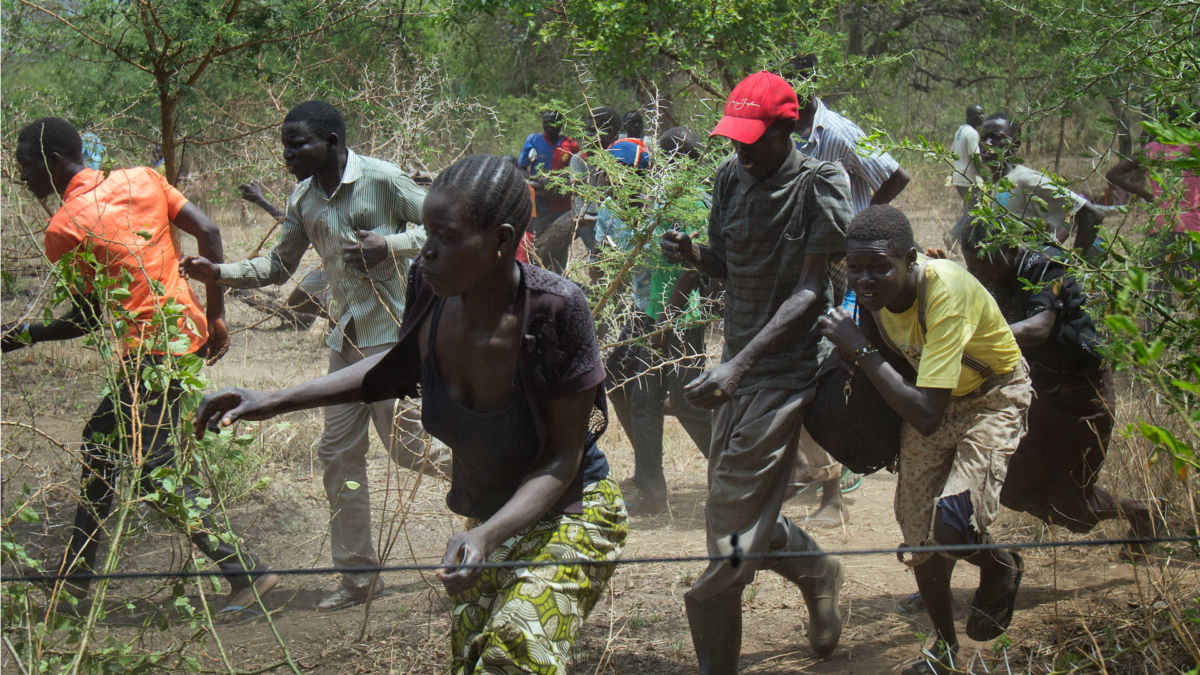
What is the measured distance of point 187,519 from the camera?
2.89 metres

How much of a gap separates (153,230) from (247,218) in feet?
31.7

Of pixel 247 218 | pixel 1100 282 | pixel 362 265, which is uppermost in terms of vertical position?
pixel 1100 282

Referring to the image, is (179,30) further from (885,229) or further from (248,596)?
(885,229)

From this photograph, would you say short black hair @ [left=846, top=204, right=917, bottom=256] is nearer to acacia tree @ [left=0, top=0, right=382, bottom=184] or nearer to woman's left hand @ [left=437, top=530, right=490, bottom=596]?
woman's left hand @ [left=437, top=530, right=490, bottom=596]

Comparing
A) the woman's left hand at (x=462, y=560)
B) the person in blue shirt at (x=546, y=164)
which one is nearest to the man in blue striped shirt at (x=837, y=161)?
the woman's left hand at (x=462, y=560)

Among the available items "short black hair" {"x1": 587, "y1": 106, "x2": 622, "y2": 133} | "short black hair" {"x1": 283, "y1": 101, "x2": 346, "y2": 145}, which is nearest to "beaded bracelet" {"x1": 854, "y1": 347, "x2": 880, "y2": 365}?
"short black hair" {"x1": 283, "y1": 101, "x2": 346, "y2": 145}

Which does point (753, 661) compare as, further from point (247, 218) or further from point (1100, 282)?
point (247, 218)

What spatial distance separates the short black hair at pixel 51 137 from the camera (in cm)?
414

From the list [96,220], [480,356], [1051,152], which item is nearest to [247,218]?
[96,220]

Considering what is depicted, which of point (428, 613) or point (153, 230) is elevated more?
point (153, 230)

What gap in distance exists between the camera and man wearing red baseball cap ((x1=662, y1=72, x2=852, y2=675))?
128 inches

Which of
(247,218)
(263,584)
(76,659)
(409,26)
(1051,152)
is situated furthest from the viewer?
(1051,152)

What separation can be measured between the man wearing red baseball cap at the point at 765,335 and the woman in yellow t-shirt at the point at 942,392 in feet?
0.71

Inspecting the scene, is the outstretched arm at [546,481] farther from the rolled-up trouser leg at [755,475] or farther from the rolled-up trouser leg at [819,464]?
the rolled-up trouser leg at [819,464]
